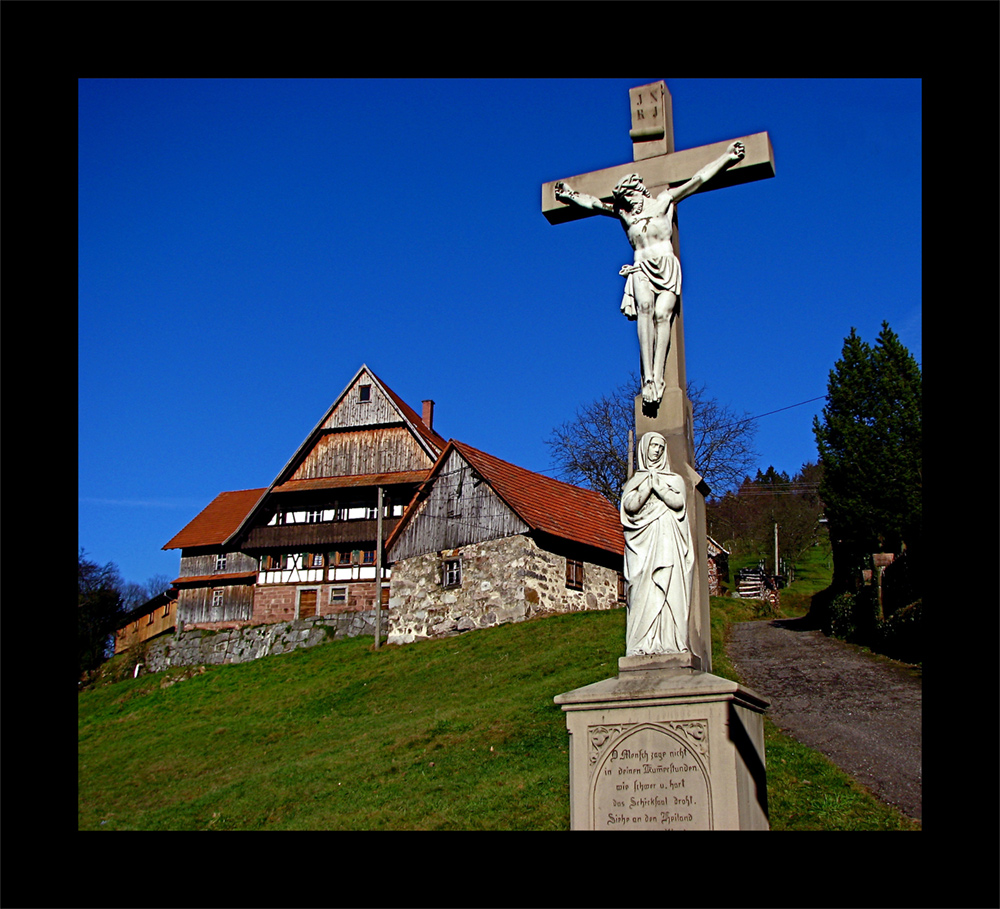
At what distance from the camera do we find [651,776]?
17.5ft

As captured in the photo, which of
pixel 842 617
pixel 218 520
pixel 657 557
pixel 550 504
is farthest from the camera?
pixel 218 520

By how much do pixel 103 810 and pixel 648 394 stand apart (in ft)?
42.2

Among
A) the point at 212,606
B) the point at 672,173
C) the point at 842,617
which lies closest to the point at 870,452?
the point at 842,617

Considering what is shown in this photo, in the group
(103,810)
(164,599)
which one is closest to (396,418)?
(164,599)

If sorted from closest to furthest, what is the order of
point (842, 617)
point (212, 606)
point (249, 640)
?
point (842, 617) → point (249, 640) → point (212, 606)

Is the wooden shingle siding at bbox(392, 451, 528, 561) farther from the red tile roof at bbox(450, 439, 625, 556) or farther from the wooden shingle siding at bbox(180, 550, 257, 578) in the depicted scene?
the wooden shingle siding at bbox(180, 550, 257, 578)

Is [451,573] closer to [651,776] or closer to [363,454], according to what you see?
[363,454]

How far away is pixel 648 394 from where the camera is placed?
6.44 metres

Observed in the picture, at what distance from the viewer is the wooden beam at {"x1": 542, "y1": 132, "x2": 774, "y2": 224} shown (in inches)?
264

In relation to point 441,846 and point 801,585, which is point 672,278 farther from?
point 801,585

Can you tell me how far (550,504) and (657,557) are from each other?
25.8 meters

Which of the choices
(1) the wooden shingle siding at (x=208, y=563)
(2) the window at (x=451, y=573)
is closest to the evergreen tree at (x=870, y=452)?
(2) the window at (x=451, y=573)

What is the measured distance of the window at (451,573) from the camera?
29.8 metres

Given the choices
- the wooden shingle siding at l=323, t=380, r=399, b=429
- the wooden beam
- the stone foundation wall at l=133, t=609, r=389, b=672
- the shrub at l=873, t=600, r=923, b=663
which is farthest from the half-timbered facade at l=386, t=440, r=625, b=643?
the wooden beam
